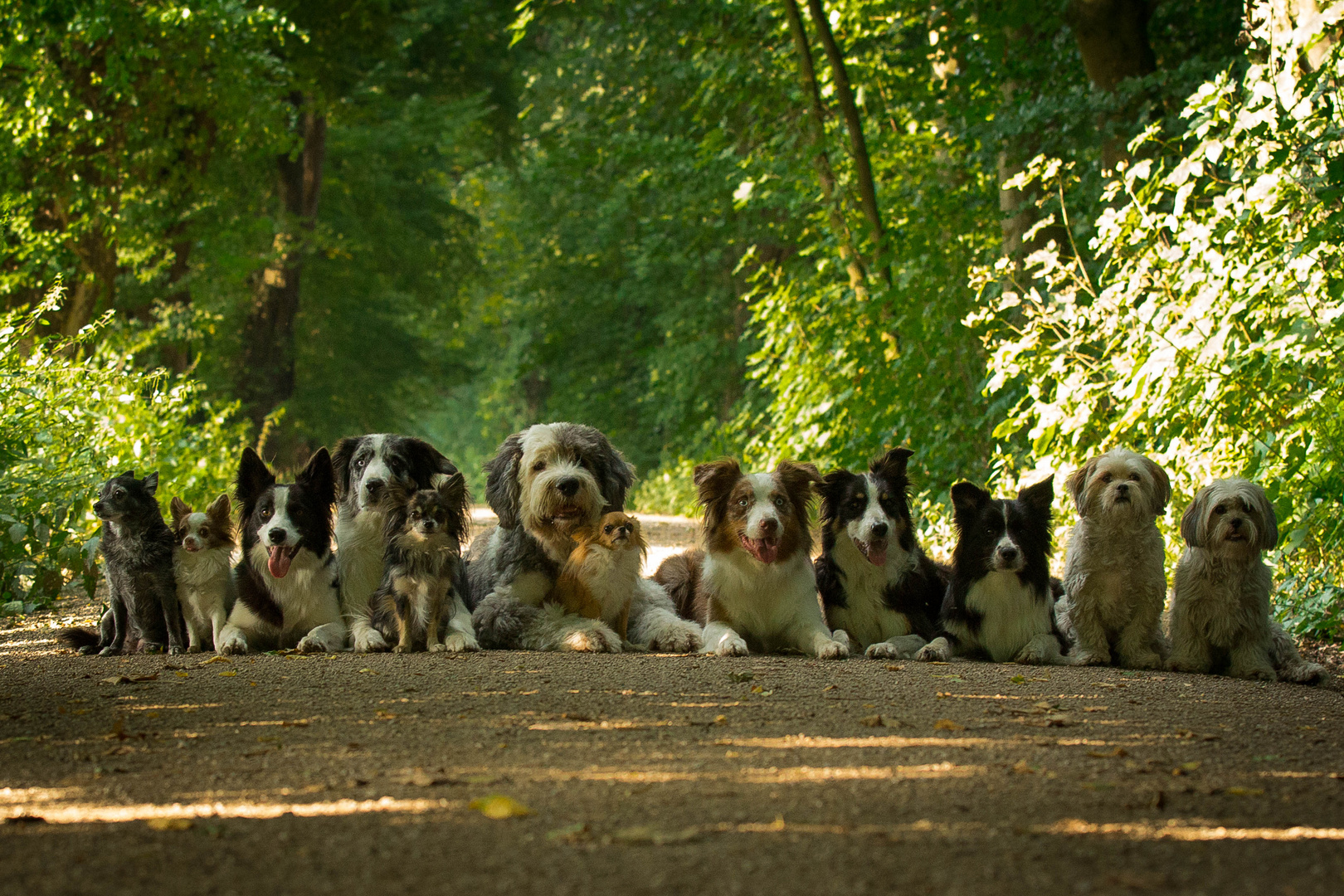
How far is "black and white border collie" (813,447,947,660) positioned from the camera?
686 centimetres

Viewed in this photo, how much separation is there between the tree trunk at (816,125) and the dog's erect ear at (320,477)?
7.73m

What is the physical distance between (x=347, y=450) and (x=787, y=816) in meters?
4.51

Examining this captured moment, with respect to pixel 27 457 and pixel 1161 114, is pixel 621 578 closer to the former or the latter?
pixel 27 457

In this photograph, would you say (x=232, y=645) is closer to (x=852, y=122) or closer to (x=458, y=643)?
(x=458, y=643)

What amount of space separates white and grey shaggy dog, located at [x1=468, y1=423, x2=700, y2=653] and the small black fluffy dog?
169 centimetres

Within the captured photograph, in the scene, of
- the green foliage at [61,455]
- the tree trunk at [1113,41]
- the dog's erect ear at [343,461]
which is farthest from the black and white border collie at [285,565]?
the tree trunk at [1113,41]

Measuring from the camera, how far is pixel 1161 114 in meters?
12.1

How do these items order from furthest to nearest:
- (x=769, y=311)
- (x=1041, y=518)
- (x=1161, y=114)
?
1. (x=769, y=311)
2. (x=1161, y=114)
3. (x=1041, y=518)

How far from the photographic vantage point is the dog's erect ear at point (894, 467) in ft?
22.9

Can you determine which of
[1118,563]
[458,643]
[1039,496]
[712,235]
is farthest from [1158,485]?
[712,235]

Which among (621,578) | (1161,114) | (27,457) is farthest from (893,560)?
(1161,114)

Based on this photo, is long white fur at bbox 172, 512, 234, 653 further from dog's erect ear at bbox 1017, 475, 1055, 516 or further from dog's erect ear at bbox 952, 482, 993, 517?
dog's erect ear at bbox 1017, 475, 1055, 516

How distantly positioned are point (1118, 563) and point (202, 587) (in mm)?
4870

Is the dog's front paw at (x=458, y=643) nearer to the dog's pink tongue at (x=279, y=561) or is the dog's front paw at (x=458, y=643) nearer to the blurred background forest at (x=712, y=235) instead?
the dog's pink tongue at (x=279, y=561)
